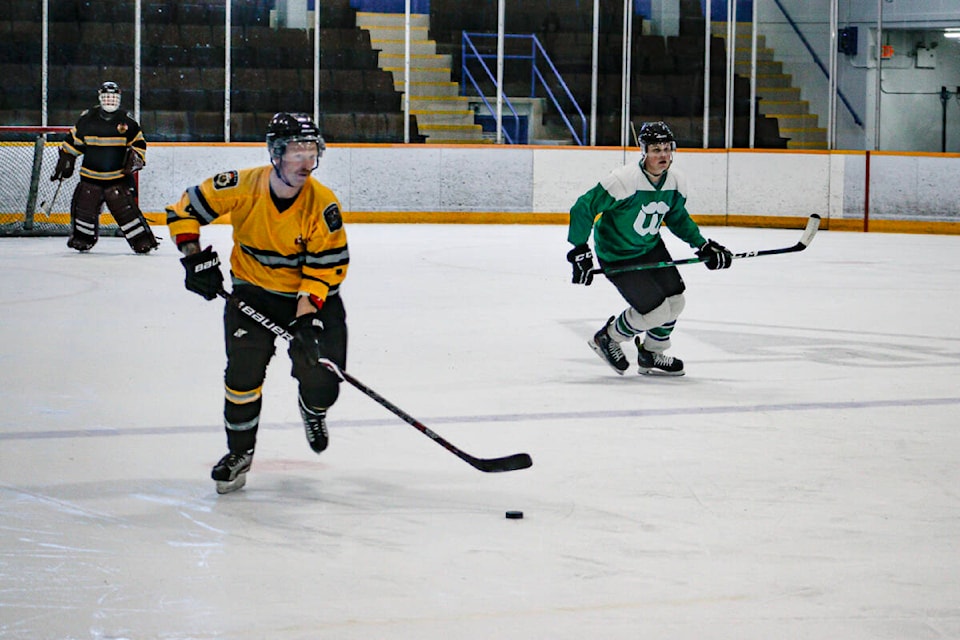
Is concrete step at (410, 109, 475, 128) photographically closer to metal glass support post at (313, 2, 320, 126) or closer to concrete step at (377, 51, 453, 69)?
concrete step at (377, 51, 453, 69)

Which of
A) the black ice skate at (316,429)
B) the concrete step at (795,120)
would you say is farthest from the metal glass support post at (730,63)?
the black ice skate at (316,429)

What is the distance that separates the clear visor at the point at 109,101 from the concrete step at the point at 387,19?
5.77 m

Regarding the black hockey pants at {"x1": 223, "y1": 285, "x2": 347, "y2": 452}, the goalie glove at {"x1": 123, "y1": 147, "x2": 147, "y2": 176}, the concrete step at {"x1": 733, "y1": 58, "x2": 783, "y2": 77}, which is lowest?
the black hockey pants at {"x1": 223, "y1": 285, "x2": 347, "y2": 452}

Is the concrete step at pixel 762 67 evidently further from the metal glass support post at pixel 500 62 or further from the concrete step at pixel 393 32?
the concrete step at pixel 393 32

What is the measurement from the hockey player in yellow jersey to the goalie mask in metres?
6.73

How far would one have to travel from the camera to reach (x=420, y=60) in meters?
15.2

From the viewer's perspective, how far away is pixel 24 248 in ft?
34.4

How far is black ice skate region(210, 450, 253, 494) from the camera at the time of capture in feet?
10.8

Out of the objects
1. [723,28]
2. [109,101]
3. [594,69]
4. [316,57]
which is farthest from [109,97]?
[723,28]

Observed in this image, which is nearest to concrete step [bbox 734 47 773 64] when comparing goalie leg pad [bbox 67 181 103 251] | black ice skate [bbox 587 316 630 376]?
goalie leg pad [bbox 67 181 103 251]

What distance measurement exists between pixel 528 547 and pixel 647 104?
1300 cm

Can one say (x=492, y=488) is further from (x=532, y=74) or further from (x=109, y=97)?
(x=532, y=74)

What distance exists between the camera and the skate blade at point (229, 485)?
10.8ft

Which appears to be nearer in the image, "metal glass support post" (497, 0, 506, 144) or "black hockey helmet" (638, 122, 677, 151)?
"black hockey helmet" (638, 122, 677, 151)
